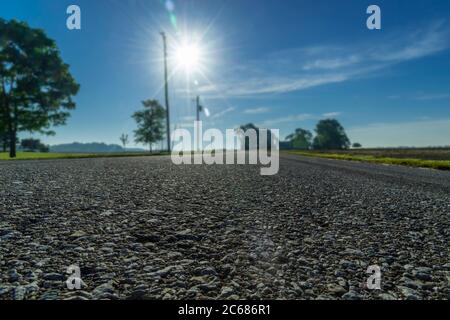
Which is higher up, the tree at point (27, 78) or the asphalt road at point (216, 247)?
the tree at point (27, 78)

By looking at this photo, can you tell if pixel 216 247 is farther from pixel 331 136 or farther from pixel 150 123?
pixel 331 136

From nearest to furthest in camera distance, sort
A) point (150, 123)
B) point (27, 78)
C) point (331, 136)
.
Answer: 1. point (27, 78)
2. point (150, 123)
3. point (331, 136)

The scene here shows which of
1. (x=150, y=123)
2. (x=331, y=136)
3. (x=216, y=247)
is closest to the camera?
(x=216, y=247)

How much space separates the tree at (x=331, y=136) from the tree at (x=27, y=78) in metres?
169

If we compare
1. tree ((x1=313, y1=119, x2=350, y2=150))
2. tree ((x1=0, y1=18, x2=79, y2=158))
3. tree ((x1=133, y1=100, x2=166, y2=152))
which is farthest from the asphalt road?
tree ((x1=313, y1=119, x2=350, y2=150))

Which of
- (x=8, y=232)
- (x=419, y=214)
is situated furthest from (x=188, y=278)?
(x=419, y=214)

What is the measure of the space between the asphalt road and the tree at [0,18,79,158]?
127ft

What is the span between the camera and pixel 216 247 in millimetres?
4492

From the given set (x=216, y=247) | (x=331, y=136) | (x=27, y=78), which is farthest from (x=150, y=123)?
(x=331, y=136)

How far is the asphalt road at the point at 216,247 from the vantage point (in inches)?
123

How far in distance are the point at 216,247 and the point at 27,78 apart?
46764mm

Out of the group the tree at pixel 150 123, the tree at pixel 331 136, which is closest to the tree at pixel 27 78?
the tree at pixel 150 123

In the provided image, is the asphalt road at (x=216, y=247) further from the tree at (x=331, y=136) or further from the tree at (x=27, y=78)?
the tree at (x=331, y=136)
